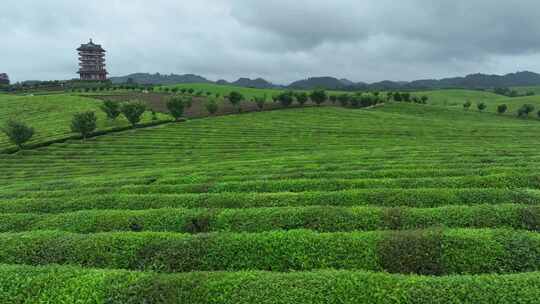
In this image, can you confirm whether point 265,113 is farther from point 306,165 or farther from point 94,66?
point 94,66

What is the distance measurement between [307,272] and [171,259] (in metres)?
4.48

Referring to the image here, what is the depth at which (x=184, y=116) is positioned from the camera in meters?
76.9

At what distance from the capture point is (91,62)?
581 ft

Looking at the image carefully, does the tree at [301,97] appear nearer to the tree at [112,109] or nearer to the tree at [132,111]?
the tree at [132,111]

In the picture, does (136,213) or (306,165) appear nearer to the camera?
(136,213)

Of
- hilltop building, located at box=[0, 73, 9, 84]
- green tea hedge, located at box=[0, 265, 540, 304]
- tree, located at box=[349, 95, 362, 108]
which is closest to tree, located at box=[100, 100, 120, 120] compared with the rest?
green tea hedge, located at box=[0, 265, 540, 304]

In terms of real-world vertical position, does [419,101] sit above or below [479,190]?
above

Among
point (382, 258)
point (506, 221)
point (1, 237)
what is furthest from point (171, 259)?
point (506, 221)

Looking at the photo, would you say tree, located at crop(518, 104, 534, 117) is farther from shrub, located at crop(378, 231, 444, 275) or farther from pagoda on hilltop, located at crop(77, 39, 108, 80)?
pagoda on hilltop, located at crop(77, 39, 108, 80)

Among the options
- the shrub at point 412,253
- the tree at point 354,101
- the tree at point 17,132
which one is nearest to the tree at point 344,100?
the tree at point 354,101

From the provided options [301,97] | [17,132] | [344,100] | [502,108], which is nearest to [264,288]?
[17,132]

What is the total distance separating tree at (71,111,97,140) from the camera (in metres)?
51.9

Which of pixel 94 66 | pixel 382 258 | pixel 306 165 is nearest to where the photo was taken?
pixel 382 258

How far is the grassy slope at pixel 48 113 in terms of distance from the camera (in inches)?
2280
